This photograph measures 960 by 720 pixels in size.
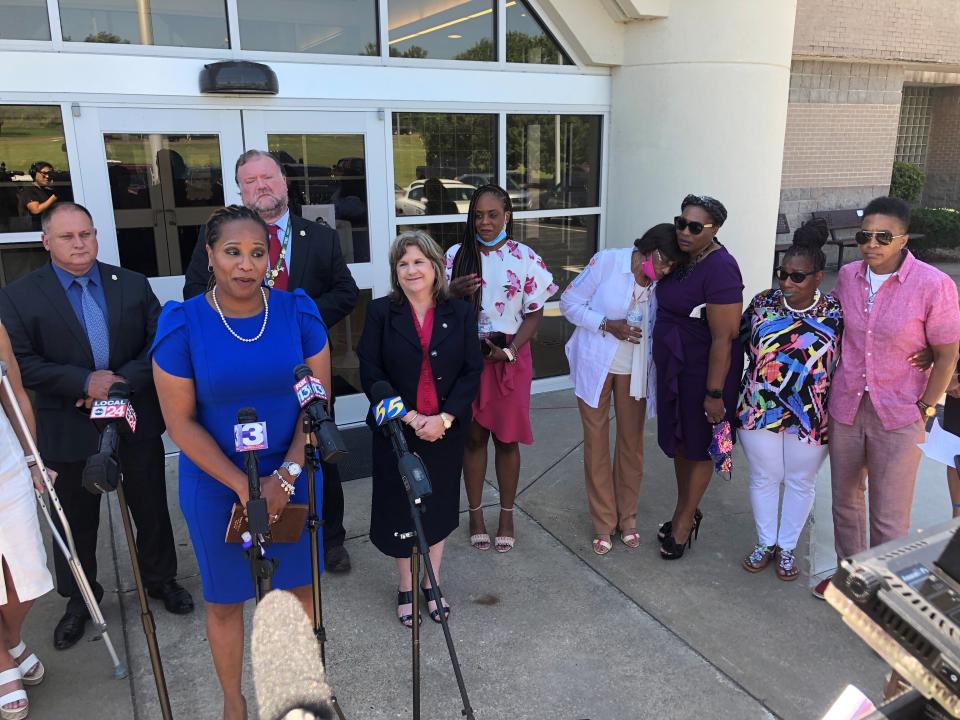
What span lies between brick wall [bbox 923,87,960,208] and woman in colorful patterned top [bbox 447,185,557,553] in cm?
1614

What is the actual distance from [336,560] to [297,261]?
1.66 m

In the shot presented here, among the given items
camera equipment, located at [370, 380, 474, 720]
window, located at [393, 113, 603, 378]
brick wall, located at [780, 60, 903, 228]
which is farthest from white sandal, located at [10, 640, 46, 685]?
brick wall, located at [780, 60, 903, 228]

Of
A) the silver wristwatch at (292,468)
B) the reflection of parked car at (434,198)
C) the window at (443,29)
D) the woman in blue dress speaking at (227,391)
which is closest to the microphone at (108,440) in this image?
the woman in blue dress speaking at (227,391)

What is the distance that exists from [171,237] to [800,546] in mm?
4660

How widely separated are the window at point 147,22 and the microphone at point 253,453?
387 centimetres

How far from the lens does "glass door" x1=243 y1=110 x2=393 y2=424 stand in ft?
17.5

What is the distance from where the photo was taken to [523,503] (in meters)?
4.80

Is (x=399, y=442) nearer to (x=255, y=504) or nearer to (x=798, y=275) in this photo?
(x=255, y=504)

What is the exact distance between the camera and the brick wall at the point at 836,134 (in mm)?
11625

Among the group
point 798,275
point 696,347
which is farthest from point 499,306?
point 798,275

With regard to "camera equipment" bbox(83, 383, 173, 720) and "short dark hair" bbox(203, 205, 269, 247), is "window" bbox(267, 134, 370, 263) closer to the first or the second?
"short dark hair" bbox(203, 205, 269, 247)

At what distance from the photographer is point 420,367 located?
3.30 meters

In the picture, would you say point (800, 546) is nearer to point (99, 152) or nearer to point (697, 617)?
point (697, 617)

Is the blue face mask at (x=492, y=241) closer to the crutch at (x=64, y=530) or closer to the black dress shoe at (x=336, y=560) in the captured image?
the black dress shoe at (x=336, y=560)
